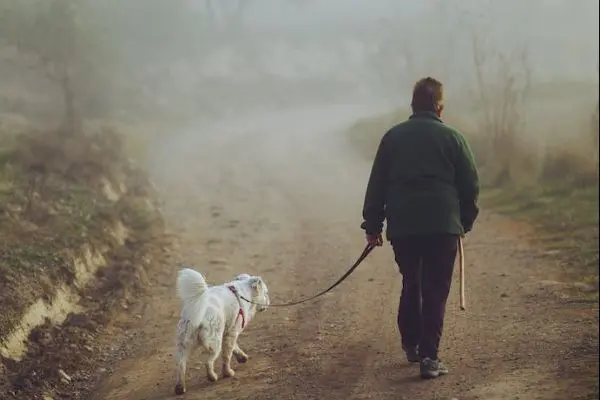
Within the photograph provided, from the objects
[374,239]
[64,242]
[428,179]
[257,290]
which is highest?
[428,179]

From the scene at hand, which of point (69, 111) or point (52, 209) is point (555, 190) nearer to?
point (52, 209)

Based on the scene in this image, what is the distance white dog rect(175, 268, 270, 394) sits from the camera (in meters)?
5.59

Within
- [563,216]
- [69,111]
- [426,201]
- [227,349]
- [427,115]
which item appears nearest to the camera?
[426,201]

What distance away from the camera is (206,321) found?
5.63 m

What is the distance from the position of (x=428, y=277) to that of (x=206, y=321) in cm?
165

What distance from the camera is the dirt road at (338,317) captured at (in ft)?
18.3

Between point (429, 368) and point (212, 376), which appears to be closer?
point (429, 368)

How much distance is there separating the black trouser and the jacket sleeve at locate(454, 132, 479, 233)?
0.63 ft

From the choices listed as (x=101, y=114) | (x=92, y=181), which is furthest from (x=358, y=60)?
(x=92, y=181)

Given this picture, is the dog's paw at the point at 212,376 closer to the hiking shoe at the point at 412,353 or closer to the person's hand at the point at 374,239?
the hiking shoe at the point at 412,353

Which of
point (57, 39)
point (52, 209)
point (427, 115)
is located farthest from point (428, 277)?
point (57, 39)

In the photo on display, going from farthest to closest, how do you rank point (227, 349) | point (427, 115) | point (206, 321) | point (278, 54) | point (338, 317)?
1. point (278, 54)
2. point (338, 317)
3. point (227, 349)
4. point (206, 321)
5. point (427, 115)

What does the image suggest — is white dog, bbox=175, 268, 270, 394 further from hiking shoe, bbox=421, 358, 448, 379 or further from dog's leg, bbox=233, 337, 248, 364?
hiking shoe, bbox=421, 358, 448, 379

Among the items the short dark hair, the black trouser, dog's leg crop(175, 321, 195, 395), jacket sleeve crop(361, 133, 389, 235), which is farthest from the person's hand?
dog's leg crop(175, 321, 195, 395)
